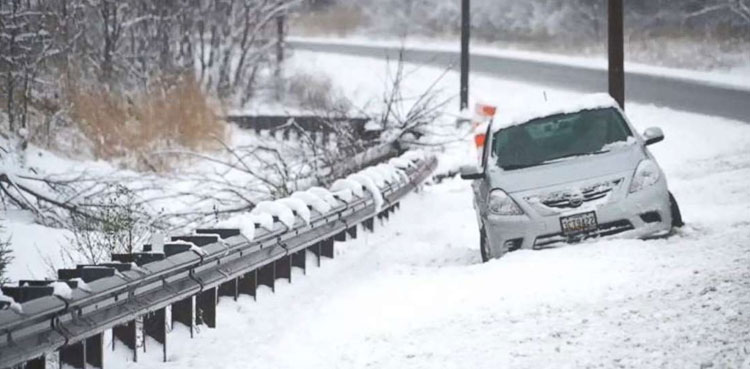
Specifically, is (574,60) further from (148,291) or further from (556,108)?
(148,291)

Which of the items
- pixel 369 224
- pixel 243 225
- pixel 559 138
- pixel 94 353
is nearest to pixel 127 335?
pixel 94 353

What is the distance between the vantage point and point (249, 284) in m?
10.8

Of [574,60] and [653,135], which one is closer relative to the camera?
[653,135]

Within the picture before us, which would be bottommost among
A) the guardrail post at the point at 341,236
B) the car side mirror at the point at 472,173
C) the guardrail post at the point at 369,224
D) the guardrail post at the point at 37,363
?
the guardrail post at the point at 369,224

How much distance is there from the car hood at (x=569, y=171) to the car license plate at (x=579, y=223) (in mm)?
461

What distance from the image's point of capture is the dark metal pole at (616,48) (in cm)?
1841

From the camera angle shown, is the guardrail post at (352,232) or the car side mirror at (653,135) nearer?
the car side mirror at (653,135)

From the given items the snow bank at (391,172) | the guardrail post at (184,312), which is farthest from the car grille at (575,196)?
the snow bank at (391,172)

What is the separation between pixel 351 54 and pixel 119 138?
93.6 ft

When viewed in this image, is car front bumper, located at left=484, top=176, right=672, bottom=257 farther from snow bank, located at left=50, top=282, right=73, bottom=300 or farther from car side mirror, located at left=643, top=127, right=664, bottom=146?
snow bank, located at left=50, top=282, right=73, bottom=300

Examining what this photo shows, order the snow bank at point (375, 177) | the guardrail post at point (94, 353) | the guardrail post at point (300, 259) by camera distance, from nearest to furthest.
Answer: the guardrail post at point (94, 353) → the guardrail post at point (300, 259) → the snow bank at point (375, 177)

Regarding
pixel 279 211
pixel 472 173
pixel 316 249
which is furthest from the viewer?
pixel 472 173

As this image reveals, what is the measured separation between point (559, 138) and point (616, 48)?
5.32 metres

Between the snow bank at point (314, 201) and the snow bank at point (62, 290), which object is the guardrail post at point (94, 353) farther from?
the snow bank at point (314, 201)
